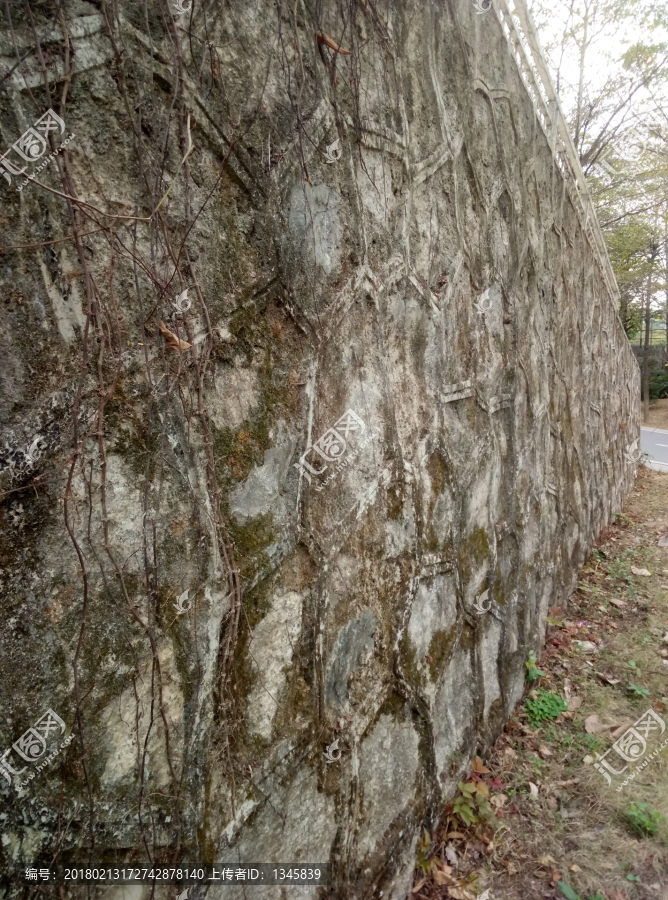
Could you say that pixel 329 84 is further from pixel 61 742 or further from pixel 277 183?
pixel 61 742

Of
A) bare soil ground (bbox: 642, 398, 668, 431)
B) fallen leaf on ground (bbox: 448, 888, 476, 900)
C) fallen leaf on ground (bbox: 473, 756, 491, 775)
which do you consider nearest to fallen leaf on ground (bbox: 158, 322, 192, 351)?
fallen leaf on ground (bbox: 448, 888, 476, 900)

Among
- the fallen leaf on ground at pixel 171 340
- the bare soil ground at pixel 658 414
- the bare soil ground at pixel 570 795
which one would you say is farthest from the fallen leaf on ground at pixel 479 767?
the bare soil ground at pixel 658 414

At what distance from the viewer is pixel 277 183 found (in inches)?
56.9

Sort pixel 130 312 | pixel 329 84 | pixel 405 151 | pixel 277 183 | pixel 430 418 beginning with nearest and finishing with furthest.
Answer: pixel 130 312 → pixel 277 183 → pixel 329 84 → pixel 405 151 → pixel 430 418

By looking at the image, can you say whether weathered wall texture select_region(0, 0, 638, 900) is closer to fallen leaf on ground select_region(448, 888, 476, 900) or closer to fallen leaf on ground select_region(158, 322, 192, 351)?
fallen leaf on ground select_region(158, 322, 192, 351)

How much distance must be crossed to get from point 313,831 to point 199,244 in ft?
5.36

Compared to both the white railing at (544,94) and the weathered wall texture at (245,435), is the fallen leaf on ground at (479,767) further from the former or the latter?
the white railing at (544,94)

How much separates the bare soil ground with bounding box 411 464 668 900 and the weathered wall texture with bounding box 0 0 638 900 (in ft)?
0.55

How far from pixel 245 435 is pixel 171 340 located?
30cm

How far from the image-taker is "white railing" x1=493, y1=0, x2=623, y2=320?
283 centimetres

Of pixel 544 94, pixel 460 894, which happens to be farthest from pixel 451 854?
pixel 544 94

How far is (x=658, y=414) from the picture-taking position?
19734 millimetres

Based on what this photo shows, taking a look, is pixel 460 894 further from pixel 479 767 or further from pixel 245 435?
pixel 245 435

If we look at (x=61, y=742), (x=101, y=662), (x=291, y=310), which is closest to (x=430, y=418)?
(x=291, y=310)
